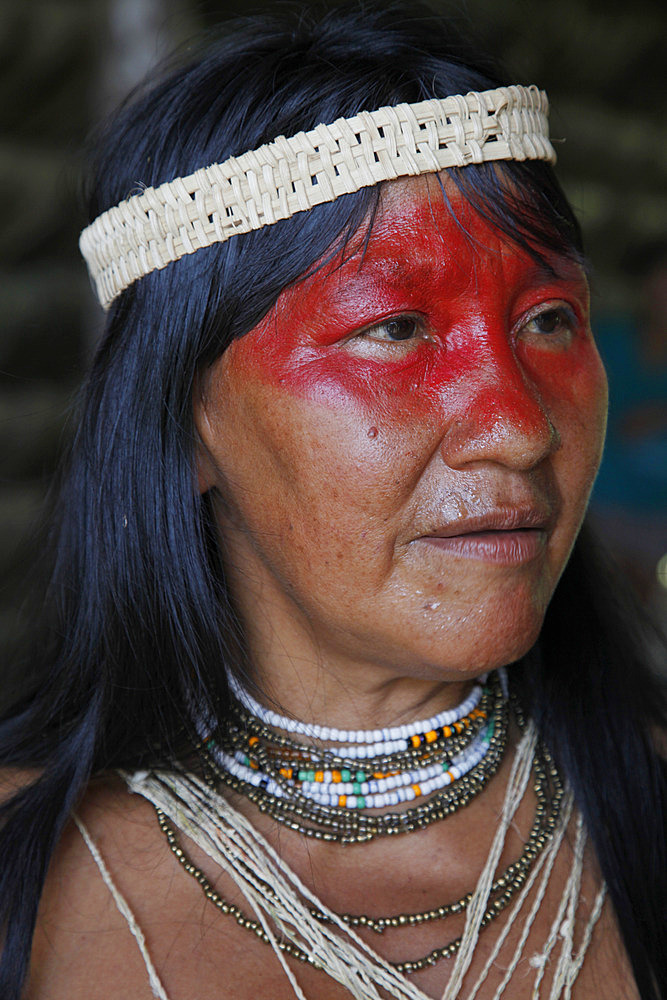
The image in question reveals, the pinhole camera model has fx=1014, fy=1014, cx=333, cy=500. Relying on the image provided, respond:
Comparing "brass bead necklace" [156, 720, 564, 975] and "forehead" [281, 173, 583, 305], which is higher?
"forehead" [281, 173, 583, 305]

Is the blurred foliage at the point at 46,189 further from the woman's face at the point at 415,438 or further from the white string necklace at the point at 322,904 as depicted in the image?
the woman's face at the point at 415,438

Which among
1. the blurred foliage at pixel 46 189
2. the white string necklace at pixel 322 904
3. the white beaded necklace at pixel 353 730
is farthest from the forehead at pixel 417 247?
the blurred foliage at pixel 46 189

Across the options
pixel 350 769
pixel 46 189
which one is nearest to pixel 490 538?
pixel 350 769

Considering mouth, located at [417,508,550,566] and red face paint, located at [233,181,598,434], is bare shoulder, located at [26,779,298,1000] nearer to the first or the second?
mouth, located at [417,508,550,566]

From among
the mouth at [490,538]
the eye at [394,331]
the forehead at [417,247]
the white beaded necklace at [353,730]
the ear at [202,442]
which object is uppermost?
the forehead at [417,247]

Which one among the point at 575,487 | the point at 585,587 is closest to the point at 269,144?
the point at 575,487

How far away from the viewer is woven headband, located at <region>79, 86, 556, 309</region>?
1342 millimetres

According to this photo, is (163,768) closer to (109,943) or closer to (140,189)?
(109,943)

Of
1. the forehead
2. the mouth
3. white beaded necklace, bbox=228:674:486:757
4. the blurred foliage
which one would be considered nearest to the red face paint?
the forehead

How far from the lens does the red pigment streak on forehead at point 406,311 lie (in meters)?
1.34

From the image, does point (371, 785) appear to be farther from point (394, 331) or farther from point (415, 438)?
point (394, 331)

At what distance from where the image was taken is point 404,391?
1.34 metres

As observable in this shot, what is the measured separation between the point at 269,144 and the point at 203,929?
1061 mm

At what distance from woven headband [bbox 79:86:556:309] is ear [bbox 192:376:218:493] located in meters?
0.19
